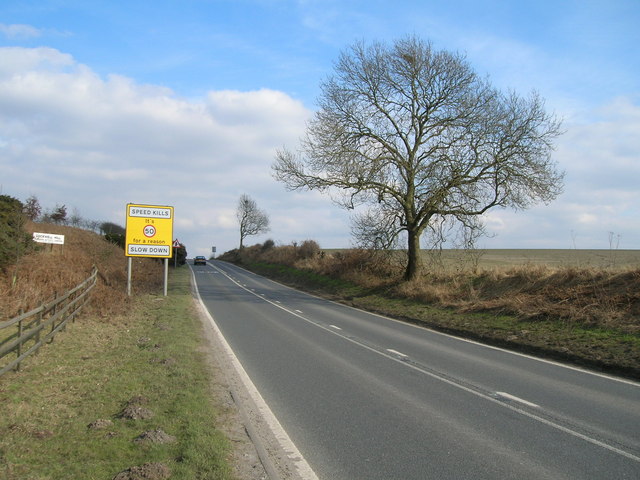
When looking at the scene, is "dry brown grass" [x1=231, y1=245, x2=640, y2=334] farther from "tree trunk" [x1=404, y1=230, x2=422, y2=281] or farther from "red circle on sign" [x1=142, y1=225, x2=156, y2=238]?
"red circle on sign" [x1=142, y1=225, x2=156, y2=238]

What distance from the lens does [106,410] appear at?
20.4 feet

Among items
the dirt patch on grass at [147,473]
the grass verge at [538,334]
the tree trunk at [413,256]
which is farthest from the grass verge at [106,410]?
the tree trunk at [413,256]

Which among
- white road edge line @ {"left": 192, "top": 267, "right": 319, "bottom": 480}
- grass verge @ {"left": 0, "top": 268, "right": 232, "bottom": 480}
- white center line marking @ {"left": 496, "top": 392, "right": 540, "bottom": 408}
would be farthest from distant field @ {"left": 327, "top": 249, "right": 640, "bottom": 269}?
grass verge @ {"left": 0, "top": 268, "right": 232, "bottom": 480}

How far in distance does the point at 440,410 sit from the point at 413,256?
19.4 m

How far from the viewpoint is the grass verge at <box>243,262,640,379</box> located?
410 inches

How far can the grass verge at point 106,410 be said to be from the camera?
14.9 feet

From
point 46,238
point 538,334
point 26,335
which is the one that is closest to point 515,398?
point 538,334

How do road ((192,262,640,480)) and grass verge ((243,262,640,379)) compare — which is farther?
grass verge ((243,262,640,379))

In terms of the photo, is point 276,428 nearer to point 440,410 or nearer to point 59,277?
point 440,410

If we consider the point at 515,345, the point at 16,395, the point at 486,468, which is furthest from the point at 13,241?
the point at 486,468

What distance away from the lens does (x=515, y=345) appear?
12.7 meters

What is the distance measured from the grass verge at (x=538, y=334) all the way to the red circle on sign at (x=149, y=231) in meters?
9.64

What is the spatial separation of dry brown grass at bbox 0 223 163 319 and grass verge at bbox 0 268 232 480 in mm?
2283

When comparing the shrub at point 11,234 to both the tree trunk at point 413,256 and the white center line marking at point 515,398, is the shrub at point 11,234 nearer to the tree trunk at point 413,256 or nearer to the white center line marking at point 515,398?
the white center line marking at point 515,398
